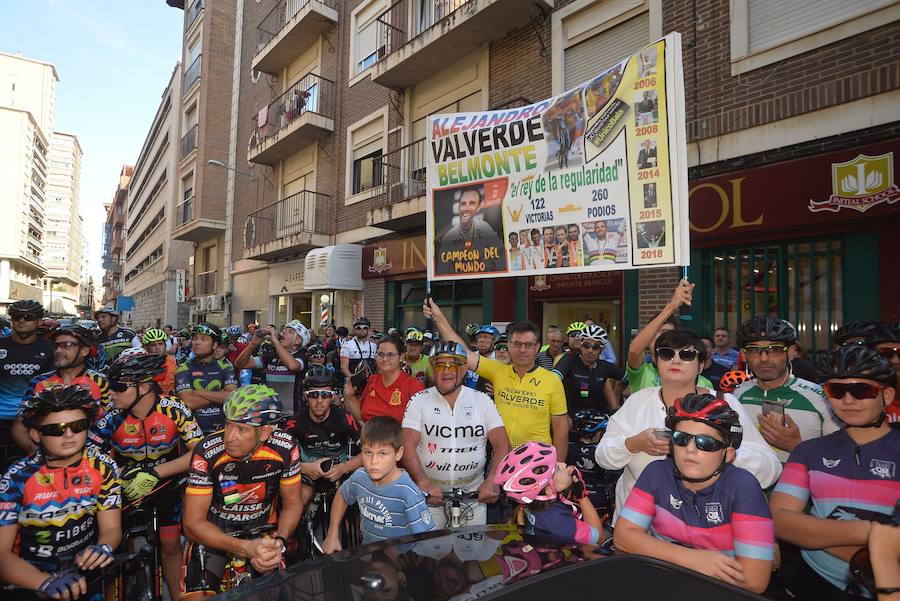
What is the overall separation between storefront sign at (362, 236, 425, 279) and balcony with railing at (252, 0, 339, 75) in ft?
26.6

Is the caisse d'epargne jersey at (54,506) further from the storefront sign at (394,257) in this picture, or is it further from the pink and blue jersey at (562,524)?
the storefront sign at (394,257)

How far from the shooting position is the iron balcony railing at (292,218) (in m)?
16.4

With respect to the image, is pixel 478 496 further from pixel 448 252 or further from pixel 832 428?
pixel 448 252

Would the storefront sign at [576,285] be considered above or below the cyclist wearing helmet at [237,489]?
above

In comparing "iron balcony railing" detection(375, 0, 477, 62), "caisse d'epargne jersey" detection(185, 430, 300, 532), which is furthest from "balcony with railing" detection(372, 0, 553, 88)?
"caisse d'epargne jersey" detection(185, 430, 300, 532)

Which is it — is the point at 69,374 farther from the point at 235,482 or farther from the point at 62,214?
the point at 62,214

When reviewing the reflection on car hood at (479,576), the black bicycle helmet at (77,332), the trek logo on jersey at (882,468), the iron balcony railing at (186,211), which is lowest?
the reflection on car hood at (479,576)

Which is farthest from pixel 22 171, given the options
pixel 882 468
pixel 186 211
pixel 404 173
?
pixel 882 468

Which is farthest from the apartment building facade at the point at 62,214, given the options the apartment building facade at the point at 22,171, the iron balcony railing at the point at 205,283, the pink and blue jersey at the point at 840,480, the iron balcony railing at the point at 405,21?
the pink and blue jersey at the point at 840,480

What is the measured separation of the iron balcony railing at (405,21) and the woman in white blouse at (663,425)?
10.7 m

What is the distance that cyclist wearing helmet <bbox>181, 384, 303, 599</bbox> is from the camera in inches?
114

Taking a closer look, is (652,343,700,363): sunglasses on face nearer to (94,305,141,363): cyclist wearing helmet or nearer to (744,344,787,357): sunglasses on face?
(744,344,787,357): sunglasses on face

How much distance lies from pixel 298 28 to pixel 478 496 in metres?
17.7

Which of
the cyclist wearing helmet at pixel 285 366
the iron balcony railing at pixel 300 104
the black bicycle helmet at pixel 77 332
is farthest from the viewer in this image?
the iron balcony railing at pixel 300 104
